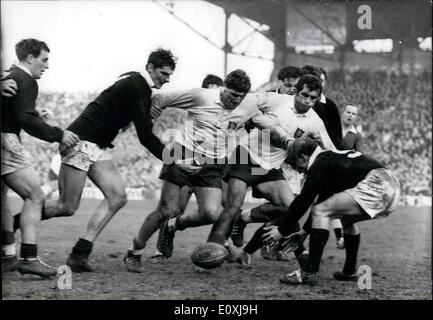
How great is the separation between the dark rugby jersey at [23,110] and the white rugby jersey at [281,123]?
1.92 m

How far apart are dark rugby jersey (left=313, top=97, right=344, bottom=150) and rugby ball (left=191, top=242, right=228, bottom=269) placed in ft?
5.76

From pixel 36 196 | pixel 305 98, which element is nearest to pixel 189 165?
pixel 305 98

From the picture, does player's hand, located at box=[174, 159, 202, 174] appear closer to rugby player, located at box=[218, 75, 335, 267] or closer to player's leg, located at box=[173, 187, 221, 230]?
player's leg, located at box=[173, 187, 221, 230]

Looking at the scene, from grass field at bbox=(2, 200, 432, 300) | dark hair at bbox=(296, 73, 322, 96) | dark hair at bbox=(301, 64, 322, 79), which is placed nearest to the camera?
grass field at bbox=(2, 200, 432, 300)

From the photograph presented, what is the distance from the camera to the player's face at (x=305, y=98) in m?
5.79

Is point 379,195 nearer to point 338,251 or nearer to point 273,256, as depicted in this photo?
point 273,256

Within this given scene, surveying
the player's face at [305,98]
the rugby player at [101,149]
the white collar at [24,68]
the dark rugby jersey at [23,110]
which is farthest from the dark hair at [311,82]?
the white collar at [24,68]

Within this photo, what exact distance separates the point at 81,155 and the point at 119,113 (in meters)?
0.48

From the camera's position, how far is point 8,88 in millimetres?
4914

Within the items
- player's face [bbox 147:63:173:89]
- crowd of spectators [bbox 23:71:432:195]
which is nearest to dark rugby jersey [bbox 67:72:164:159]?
player's face [bbox 147:63:173:89]

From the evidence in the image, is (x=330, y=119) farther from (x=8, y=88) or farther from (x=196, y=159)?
(x=8, y=88)

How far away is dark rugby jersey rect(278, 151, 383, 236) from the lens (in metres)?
5.14

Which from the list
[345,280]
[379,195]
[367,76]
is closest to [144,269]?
[345,280]
